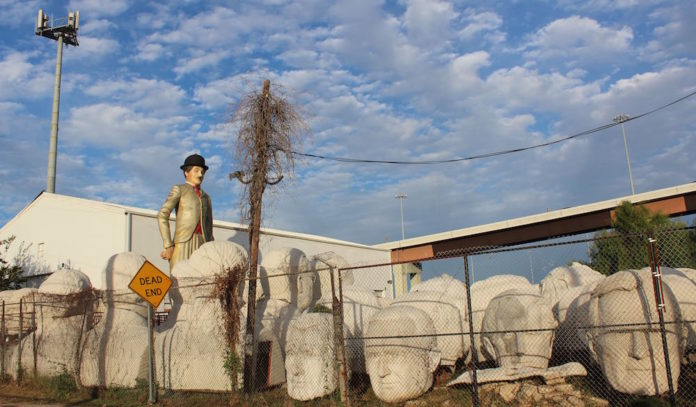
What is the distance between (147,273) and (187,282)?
1.27 meters

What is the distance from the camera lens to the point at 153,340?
11.1 meters

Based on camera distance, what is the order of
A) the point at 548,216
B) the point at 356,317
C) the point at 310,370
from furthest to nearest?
1. the point at 548,216
2. the point at 356,317
3. the point at 310,370

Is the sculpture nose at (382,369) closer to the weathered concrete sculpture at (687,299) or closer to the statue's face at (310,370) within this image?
the statue's face at (310,370)

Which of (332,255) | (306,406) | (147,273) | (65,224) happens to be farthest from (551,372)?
(65,224)

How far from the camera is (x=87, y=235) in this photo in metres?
22.6

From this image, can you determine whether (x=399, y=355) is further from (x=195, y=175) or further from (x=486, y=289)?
(x=195, y=175)

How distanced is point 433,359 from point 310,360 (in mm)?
A: 1943

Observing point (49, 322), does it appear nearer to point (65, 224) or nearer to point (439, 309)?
point (439, 309)

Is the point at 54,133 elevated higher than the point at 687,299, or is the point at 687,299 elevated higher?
the point at 54,133

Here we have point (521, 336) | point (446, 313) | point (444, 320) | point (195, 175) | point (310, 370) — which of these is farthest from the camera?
point (195, 175)

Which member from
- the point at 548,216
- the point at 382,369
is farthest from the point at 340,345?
the point at 548,216

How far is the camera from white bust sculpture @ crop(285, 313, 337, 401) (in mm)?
9203

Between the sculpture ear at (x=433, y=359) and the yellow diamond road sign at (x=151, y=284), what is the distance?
4.73 meters

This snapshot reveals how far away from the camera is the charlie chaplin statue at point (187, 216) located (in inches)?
521
